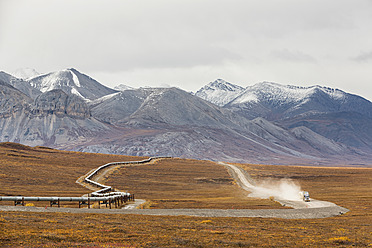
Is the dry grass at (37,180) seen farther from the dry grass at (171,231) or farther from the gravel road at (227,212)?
the dry grass at (171,231)

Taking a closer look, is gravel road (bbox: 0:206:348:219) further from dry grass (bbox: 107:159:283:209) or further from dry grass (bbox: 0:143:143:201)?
dry grass (bbox: 107:159:283:209)

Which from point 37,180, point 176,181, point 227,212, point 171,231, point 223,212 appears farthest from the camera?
point 176,181

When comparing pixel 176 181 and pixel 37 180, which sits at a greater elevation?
pixel 37 180

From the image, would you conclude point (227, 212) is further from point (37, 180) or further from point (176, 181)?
point (176, 181)

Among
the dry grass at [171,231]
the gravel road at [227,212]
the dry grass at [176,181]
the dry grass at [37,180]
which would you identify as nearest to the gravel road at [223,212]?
the gravel road at [227,212]

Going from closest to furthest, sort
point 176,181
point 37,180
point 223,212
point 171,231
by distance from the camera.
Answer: point 171,231 < point 223,212 < point 37,180 < point 176,181

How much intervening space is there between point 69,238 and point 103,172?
81.1 meters

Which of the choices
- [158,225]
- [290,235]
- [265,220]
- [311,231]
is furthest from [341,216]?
[158,225]

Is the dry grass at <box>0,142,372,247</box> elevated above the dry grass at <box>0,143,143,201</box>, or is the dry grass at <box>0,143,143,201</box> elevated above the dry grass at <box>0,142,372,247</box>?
A: the dry grass at <box>0,143,143,201</box>

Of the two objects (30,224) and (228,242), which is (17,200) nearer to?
(30,224)

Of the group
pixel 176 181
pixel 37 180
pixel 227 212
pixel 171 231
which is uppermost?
pixel 37 180

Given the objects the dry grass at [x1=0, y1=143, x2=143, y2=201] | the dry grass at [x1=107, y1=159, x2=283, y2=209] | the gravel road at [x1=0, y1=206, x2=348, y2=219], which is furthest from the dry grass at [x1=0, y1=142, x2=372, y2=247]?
the dry grass at [x1=107, y1=159, x2=283, y2=209]

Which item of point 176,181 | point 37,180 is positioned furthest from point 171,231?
point 176,181

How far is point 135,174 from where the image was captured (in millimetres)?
109062
